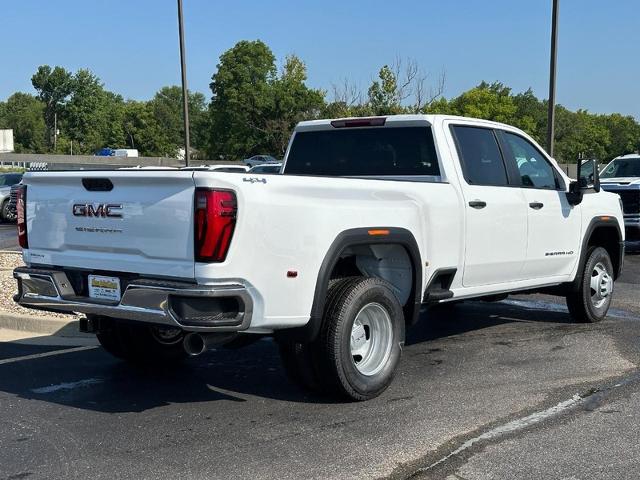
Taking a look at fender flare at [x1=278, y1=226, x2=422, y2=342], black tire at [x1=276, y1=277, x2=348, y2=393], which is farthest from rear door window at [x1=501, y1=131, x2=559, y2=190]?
black tire at [x1=276, y1=277, x2=348, y2=393]

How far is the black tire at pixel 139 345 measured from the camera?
21.6 feet

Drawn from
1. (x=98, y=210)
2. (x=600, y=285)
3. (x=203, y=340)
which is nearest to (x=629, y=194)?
(x=600, y=285)

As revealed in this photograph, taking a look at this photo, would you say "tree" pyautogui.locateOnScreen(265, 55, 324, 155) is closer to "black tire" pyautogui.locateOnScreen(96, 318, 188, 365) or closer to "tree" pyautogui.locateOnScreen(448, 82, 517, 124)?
"tree" pyautogui.locateOnScreen(448, 82, 517, 124)

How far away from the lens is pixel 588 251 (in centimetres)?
838

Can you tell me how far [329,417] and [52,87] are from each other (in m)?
118

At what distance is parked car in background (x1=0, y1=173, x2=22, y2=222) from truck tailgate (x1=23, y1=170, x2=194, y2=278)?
64.5 ft

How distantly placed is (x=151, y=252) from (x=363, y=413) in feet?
5.89

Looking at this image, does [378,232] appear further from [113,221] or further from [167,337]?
[167,337]

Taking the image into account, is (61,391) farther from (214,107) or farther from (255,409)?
(214,107)

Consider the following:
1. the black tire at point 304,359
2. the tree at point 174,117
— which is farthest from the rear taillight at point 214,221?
the tree at point 174,117

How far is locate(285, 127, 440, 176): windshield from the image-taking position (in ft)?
21.8

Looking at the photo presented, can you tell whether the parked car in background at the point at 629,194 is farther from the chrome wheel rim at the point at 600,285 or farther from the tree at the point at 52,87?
the tree at the point at 52,87

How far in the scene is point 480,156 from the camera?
6922 millimetres

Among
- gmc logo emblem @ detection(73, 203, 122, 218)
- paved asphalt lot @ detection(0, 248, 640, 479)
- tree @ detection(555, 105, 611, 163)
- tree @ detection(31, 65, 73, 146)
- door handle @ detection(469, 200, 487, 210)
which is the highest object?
tree @ detection(31, 65, 73, 146)
